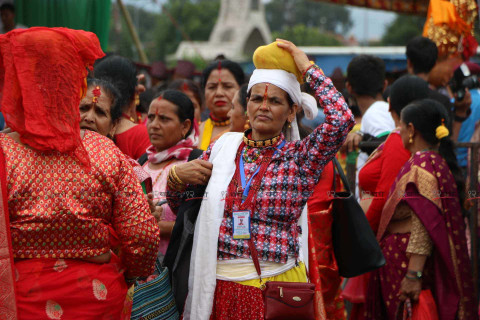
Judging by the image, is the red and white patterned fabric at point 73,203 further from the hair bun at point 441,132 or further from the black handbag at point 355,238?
the hair bun at point 441,132

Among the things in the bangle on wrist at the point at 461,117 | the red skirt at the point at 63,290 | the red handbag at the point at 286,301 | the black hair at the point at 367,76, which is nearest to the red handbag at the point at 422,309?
the red handbag at the point at 286,301

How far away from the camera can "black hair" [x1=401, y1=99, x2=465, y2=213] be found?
4.32 metres

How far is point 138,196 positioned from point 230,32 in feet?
193

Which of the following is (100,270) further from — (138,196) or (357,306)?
(357,306)

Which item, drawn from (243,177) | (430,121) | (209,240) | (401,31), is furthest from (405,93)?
(401,31)

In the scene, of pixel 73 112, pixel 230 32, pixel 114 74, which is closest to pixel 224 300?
pixel 73 112

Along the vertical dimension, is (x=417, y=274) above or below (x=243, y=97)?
below

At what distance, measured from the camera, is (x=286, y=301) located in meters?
3.12

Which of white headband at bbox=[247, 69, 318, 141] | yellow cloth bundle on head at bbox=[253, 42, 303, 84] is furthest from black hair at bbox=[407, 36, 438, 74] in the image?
yellow cloth bundle on head at bbox=[253, 42, 303, 84]

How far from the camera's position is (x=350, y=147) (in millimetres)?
5227

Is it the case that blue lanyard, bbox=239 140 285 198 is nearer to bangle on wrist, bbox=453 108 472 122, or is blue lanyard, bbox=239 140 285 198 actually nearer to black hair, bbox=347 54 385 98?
black hair, bbox=347 54 385 98

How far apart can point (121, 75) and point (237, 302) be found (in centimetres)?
211

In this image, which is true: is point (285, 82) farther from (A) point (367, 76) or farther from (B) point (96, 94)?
(A) point (367, 76)

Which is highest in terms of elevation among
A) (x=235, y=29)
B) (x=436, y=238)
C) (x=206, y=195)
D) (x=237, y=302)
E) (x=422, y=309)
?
(x=235, y=29)
